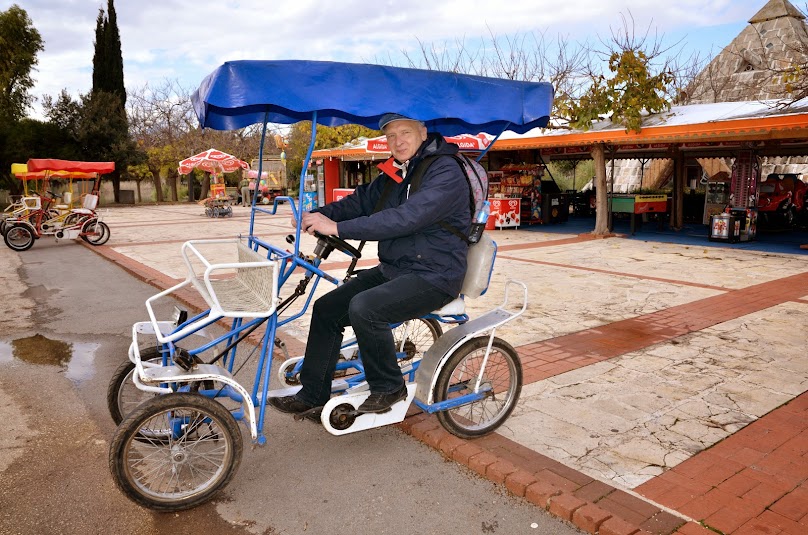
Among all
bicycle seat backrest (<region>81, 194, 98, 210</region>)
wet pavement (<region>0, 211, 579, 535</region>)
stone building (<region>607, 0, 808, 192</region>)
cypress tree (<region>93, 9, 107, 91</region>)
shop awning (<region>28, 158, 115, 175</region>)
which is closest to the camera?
wet pavement (<region>0, 211, 579, 535</region>)

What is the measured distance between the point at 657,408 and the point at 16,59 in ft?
129

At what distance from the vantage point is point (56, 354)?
5.54m

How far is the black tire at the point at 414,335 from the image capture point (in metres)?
4.02

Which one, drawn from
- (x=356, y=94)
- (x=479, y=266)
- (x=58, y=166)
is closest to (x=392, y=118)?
(x=356, y=94)

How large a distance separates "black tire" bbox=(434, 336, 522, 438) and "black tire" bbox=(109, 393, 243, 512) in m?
1.21

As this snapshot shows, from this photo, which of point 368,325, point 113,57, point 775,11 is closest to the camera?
point 368,325

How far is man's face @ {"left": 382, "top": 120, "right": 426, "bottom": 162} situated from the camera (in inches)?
133

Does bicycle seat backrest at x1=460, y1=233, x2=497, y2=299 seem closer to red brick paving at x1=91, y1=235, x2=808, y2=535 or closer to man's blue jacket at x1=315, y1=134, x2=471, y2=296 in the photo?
man's blue jacket at x1=315, y1=134, x2=471, y2=296

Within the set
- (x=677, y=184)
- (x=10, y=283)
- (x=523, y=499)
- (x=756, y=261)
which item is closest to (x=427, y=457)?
(x=523, y=499)

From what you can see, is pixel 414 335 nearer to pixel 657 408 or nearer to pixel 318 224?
pixel 318 224

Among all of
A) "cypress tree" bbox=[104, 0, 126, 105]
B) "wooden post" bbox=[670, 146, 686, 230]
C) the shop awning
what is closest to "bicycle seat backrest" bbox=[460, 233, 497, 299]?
the shop awning

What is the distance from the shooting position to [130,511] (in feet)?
9.48

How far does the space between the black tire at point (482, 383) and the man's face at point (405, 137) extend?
3.86 ft

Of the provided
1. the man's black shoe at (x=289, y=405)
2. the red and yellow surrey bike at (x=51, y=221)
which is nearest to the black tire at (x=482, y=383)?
the man's black shoe at (x=289, y=405)
